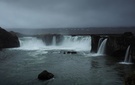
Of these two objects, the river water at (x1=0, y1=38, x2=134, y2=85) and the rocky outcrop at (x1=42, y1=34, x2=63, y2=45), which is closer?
the river water at (x1=0, y1=38, x2=134, y2=85)

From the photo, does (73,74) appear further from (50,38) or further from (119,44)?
(50,38)

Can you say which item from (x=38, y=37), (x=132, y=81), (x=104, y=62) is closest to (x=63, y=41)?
(x=38, y=37)

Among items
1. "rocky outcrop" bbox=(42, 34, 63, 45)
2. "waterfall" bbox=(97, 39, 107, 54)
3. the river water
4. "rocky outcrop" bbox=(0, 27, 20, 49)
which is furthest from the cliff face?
"rocky outcrop" bbox=(0, 27, 20, 49)

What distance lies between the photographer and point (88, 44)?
276 feet

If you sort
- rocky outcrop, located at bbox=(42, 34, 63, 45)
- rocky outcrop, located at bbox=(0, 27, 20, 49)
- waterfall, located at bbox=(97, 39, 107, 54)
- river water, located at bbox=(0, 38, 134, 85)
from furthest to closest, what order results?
1. rocky outcrop, located at bbox=(42, 34, 63, 45)
2. rocky outcrop, located at bbox=(0, 27, 20, 49)
3. waterfall, located at bbox=(97, 39, 107, 54)
4. river water, located at bbox=(0, 38, 134, 85)

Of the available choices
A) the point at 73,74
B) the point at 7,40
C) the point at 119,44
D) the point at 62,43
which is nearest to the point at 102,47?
the point at 119,44

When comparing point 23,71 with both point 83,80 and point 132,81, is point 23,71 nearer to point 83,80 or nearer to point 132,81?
point 83,80

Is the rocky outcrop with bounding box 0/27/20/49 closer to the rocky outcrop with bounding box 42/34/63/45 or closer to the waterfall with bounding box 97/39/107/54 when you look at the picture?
the rocky outcrop with bounding box 42/34/63/45

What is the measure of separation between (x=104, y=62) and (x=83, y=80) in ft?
53.2

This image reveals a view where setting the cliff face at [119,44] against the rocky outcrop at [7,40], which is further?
the rocky outcrop at [7,40]

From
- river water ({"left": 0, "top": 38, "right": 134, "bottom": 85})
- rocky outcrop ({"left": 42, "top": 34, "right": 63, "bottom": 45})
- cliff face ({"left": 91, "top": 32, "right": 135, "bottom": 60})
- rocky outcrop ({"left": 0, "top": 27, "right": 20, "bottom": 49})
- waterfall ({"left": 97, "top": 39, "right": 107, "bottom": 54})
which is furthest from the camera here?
rocky outcrop ({"left": 42, "top": 34, "right": 63, "bottom": 45})

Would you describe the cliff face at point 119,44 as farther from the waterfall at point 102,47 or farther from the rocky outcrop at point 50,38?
the rocky outcrop at point 50,38

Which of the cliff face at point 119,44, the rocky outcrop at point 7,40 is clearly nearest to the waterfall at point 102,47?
the cliff face at point 119,44

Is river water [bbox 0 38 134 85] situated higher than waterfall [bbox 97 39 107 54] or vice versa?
waterfall [bbox 97 39 107 54]
